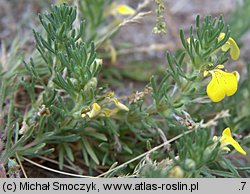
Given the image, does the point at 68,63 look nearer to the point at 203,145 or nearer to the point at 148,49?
the point at 203,145

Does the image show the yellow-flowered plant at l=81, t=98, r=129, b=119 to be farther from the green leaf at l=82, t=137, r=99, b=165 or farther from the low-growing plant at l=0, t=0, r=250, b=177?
the green leaf at l=82, t=137, r=99, b=165

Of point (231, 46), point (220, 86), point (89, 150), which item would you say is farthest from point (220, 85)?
point (89, 150)

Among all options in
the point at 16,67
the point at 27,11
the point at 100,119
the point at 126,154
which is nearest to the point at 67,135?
the point at 100,119

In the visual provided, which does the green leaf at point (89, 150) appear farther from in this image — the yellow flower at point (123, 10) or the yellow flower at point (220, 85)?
the yellow flower at point (123, 10)

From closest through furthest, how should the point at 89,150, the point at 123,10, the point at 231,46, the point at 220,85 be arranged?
the point at 220,85 → the point at 231,46 → the point at 89,150 → the point at 123,10

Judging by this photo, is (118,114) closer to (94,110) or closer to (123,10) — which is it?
(94,110)

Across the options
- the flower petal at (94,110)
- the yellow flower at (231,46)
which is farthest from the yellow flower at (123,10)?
the flower petal at (94,110)

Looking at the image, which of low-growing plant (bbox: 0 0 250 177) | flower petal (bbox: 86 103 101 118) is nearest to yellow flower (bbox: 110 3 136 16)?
low-growing plant (bbox: 0 0 250 177)

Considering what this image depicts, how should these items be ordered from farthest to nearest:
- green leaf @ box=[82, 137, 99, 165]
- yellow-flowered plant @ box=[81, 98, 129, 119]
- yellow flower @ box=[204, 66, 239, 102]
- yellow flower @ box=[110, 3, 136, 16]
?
yellow flower @ box=[110, 3, 136, 16]
green leaf @ box=[82, 137, 99, 165]
yellow-flowered plant @ box=[81, 98, 129, 119]
yellow flower @ box=[204, 66, 239, 102]
